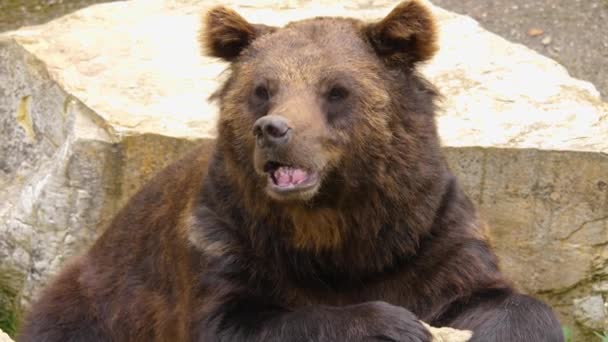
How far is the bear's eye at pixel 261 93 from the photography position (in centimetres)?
587

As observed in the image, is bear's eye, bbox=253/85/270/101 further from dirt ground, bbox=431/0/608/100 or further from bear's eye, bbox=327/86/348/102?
dirt ground, bbox=431/0/608/100

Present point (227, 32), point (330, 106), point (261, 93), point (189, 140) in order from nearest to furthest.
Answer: point (330, 106)
point (261, 93)
point (227, 32)
point (189, 140)

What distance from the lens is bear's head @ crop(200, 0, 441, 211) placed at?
5578 millimetres

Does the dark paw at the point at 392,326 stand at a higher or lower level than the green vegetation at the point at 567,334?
higher

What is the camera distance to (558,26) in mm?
11820

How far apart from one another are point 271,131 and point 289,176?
0.27 metres

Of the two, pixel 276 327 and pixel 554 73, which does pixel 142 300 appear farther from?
pixel 554 73

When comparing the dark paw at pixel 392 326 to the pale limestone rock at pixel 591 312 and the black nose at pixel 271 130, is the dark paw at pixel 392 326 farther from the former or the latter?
Result: the pale limestone rock at pixel 591 312

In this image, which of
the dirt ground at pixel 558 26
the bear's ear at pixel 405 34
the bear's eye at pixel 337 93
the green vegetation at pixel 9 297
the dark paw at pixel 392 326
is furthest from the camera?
the dirt ground at pixel 558 26

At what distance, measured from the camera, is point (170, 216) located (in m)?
6.63

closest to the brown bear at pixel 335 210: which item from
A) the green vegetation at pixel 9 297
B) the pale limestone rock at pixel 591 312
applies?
the pale limestone rock at pixel 591 312

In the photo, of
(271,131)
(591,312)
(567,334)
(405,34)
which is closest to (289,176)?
(271,131)

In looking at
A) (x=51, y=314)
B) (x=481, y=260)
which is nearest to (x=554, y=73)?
(x=481, y=260)

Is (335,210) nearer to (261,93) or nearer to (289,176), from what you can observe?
(289,176)
